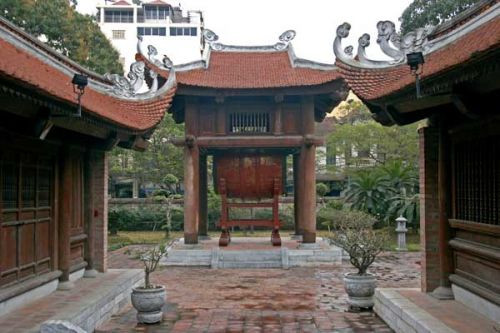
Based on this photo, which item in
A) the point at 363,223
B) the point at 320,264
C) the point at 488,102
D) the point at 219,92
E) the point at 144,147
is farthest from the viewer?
the point at 219,92

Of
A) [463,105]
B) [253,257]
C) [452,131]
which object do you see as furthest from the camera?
[253,257]

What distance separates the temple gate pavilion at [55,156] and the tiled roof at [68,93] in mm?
20

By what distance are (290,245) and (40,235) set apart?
35.4 feet

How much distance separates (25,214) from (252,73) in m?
11.8

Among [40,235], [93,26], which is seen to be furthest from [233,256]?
[93,26]

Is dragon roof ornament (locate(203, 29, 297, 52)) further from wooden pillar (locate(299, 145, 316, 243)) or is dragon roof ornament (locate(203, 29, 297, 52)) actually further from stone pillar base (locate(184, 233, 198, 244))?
stone pillar base (locate(184, 233, 198, 244))

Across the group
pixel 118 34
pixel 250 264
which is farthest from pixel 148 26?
pixel 250 264

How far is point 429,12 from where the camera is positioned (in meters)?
28.6

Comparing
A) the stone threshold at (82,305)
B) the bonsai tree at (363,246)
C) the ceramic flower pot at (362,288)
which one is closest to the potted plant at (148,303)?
the stone threshold at (82,305)

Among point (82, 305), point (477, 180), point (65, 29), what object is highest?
point (65, 29)

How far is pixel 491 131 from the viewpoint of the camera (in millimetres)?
7348

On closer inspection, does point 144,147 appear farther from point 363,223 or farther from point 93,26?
point 93,26

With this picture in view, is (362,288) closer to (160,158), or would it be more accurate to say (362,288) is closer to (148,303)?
(148,303)

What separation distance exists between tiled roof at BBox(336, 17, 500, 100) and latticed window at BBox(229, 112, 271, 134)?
879 cm
